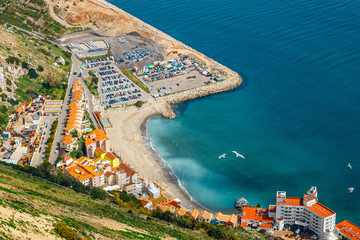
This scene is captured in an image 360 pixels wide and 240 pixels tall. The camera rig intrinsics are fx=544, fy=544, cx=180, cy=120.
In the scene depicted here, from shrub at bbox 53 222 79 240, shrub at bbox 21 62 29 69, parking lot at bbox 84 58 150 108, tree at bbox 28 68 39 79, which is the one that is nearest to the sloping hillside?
shrub at bbox 53 222 79 240

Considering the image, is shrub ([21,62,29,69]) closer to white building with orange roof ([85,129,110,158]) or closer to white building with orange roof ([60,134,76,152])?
white building with orange roof ([85,129,110,158])

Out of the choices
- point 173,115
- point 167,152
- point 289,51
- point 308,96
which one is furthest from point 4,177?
point 289,51

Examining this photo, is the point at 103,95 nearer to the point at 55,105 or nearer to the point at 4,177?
the point at 55,105

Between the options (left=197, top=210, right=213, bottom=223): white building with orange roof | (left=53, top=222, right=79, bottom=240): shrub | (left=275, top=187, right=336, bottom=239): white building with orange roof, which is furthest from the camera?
(left=197, top=210, right=213, bottom=223): white building with orange roof

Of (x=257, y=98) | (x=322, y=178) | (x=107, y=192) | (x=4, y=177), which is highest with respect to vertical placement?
(x=257, y=98)

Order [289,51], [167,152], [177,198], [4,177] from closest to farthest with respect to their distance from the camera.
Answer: [4,177]
[177,198]
[167,152]
[289,51]

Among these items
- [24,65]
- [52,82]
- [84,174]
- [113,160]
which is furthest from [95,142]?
[24,65]
